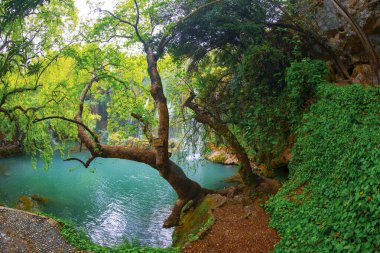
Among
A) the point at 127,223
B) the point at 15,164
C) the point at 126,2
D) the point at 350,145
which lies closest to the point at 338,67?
the point at 350,145

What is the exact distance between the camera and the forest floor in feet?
20.1

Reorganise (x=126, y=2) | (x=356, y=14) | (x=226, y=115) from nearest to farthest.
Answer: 1. (x=356, y=14)
2. (x=126, y=2)
3. (x=226, y=115)

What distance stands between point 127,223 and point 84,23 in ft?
26.6

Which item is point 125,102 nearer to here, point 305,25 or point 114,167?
point 305,25

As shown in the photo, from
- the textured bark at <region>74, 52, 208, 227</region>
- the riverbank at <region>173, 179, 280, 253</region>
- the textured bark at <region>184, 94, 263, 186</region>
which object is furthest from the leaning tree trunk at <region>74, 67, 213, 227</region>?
the textured bark at <region>184, 94, 263, 186</region>

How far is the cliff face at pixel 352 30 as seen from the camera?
856cm

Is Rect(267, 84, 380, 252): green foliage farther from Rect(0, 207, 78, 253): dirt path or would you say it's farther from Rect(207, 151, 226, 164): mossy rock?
Rect(207, 151, 226, 164): mossy rock

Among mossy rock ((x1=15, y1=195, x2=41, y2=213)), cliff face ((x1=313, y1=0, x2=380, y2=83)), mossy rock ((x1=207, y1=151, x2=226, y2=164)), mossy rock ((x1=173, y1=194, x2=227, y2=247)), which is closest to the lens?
mossy rock ((x1=173, y1=194, x2=227, y2=247))

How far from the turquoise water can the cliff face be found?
27.3ft

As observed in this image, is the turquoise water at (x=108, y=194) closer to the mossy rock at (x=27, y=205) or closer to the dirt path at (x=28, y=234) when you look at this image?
the mossy rock at (x=27, y=205)

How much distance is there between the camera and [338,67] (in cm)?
975

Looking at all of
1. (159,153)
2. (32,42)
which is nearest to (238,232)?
(159,153)

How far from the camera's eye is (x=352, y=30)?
8.96m

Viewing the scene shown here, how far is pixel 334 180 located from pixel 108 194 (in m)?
13.4
